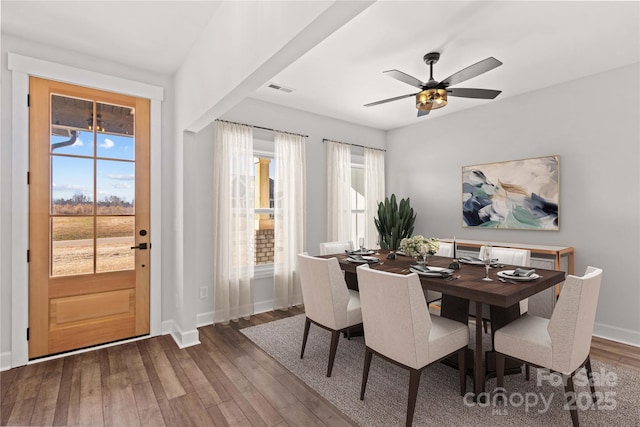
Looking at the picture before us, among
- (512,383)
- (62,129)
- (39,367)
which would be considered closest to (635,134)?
(512,383)

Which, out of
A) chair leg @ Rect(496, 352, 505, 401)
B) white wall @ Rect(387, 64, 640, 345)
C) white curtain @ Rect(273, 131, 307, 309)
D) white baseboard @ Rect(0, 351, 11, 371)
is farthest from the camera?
white curtain @ Rect(273, 131, 307, 309)

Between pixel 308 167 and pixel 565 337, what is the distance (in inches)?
134

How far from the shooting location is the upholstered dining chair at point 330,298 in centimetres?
247

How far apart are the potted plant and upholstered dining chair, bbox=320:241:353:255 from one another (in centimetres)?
124

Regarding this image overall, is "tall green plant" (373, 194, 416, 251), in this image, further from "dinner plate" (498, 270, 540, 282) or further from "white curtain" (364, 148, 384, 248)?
"dinner plate" (498, 270, 540, 282)

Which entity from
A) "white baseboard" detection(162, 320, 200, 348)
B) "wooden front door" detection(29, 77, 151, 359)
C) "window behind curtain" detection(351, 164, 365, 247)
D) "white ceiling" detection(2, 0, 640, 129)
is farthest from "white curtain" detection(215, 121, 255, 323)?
"window behind curtain" detection(351, 164, 365, 247)

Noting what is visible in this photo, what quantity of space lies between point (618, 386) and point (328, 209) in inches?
133

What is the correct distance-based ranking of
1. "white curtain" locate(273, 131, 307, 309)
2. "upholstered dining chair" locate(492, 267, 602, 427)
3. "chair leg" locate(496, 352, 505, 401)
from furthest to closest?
"white curtain" locate(273, 131, 307, 309)
"chair leg" locate(496, 352, 505, 401)
"upholstered dining chair" locate(492, 267, 602, 427)

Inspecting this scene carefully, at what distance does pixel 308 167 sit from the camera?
4492mm

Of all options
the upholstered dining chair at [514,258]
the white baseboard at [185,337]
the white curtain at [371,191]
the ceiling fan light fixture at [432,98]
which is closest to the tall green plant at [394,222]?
the white curtain at [371,191]

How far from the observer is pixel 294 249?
13.9 feet

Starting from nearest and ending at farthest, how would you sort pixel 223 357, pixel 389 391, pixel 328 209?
pixel 389 391 → pixel 223 357 → pixel 328 209

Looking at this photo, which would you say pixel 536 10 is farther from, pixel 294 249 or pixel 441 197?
pixel 294 249

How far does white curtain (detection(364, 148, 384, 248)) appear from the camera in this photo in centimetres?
517
